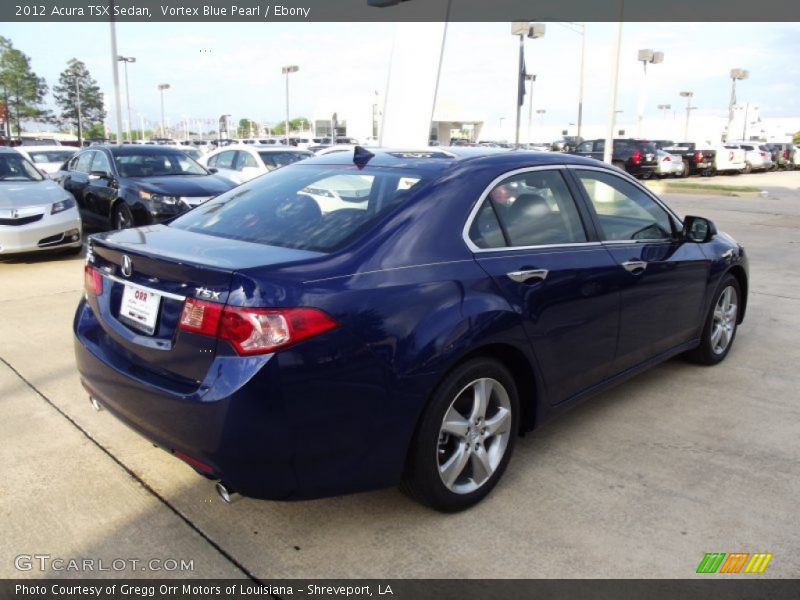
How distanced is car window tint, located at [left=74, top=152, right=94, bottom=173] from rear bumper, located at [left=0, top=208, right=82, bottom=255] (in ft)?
7.76

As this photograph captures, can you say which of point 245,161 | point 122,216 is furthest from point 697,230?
point 245,161

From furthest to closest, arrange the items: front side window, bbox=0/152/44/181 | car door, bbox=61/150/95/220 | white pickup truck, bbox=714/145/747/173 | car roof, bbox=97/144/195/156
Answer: white pickup truck, bbox=714/145/747/173
car door, bbox=61/150/95/220
car roof, bbox=97/144/195/156
front side window, bbox=0/152/44/181

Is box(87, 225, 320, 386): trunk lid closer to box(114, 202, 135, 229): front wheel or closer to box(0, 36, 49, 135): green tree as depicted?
box(114, 202, 135, 229): front wheel

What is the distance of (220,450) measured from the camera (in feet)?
8.10

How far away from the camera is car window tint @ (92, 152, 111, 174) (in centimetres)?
1043

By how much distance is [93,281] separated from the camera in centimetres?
323

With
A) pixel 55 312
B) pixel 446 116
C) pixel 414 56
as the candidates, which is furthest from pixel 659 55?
pixel 55 312

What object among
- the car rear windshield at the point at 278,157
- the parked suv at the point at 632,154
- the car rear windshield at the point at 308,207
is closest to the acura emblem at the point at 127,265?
the car rear windshield at the point at 308,207

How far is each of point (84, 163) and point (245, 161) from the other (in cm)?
331

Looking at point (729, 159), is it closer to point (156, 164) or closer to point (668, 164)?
point (668, 164)

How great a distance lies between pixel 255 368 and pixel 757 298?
6659 millimetres

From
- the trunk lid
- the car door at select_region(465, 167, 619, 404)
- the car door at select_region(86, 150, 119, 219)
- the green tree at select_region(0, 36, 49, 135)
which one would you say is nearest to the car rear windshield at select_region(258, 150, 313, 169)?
the car door at select_region(86, 150, 119, 219)

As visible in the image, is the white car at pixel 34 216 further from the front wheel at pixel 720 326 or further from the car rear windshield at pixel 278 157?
the front wheel at pixel 720 326

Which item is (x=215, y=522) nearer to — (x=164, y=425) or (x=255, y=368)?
(x=164, y=425)
